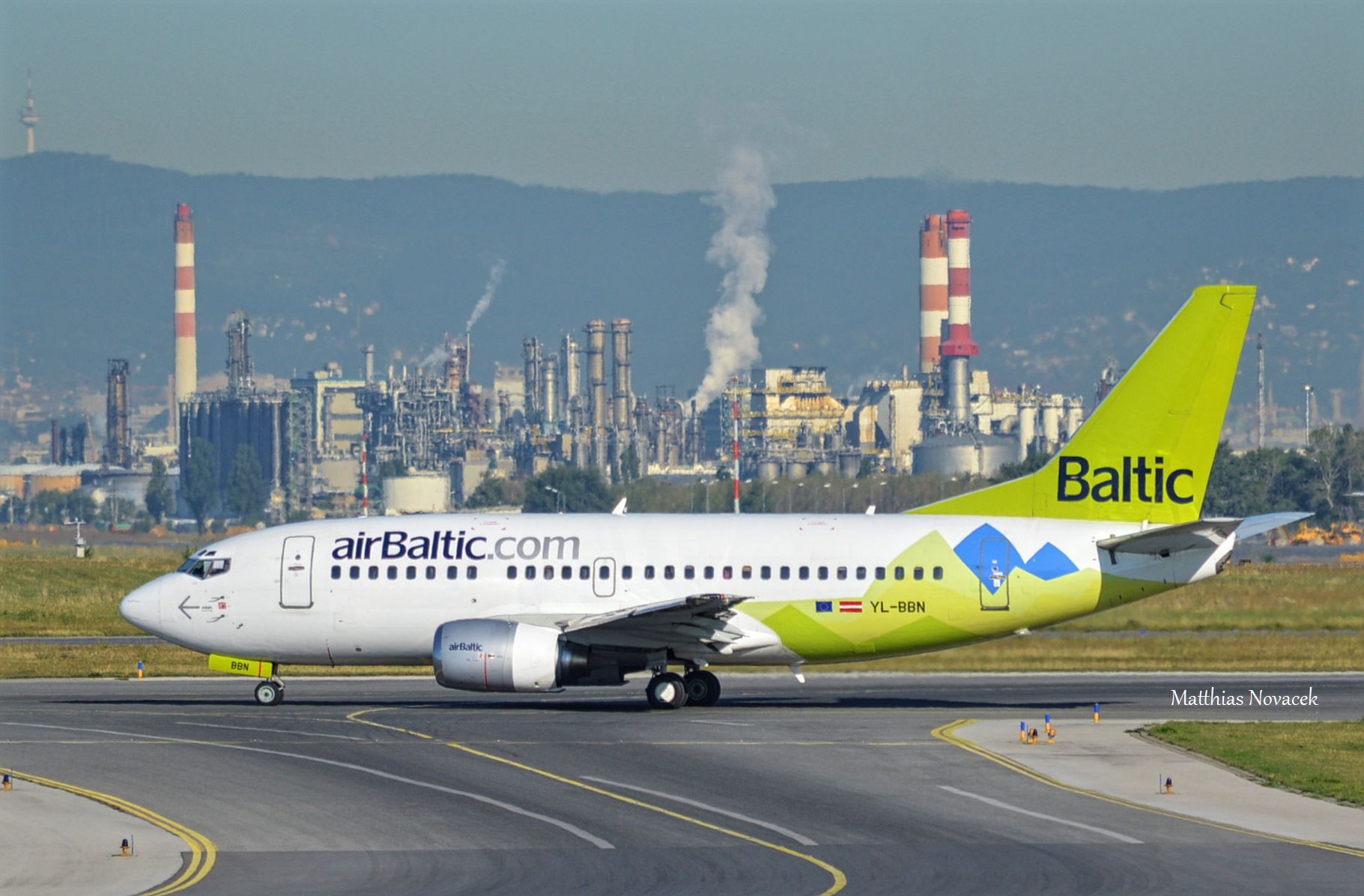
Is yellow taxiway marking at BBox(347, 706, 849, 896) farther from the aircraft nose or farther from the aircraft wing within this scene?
the aircraft nose

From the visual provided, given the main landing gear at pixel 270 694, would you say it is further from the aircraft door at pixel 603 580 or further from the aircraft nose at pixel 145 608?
the aircraft door at pixel 603 580

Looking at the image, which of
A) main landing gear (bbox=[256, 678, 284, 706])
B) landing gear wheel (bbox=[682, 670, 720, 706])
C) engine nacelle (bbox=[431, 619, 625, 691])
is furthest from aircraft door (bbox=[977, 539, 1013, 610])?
main landing gear (bbox=[256, 678, 284, 706])

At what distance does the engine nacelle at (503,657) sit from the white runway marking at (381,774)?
5423 mm

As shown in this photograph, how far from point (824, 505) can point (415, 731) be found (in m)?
135

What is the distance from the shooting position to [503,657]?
38.5 meters

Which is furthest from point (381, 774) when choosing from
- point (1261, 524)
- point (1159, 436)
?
point (1261, 524)

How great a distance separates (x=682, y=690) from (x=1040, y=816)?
14457 mm

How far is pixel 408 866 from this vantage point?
2339 cm

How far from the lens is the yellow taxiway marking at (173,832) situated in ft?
73.1

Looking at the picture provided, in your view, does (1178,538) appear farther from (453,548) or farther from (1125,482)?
(453,548)

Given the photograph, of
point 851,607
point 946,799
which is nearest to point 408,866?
point 946,799

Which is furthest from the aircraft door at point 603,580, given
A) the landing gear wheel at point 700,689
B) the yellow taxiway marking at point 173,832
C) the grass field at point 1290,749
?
the yellow taxiway marking at point 173,832

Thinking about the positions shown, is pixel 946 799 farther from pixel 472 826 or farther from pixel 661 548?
pixel 661 548

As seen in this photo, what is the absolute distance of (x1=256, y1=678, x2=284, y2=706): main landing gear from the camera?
41.6m
